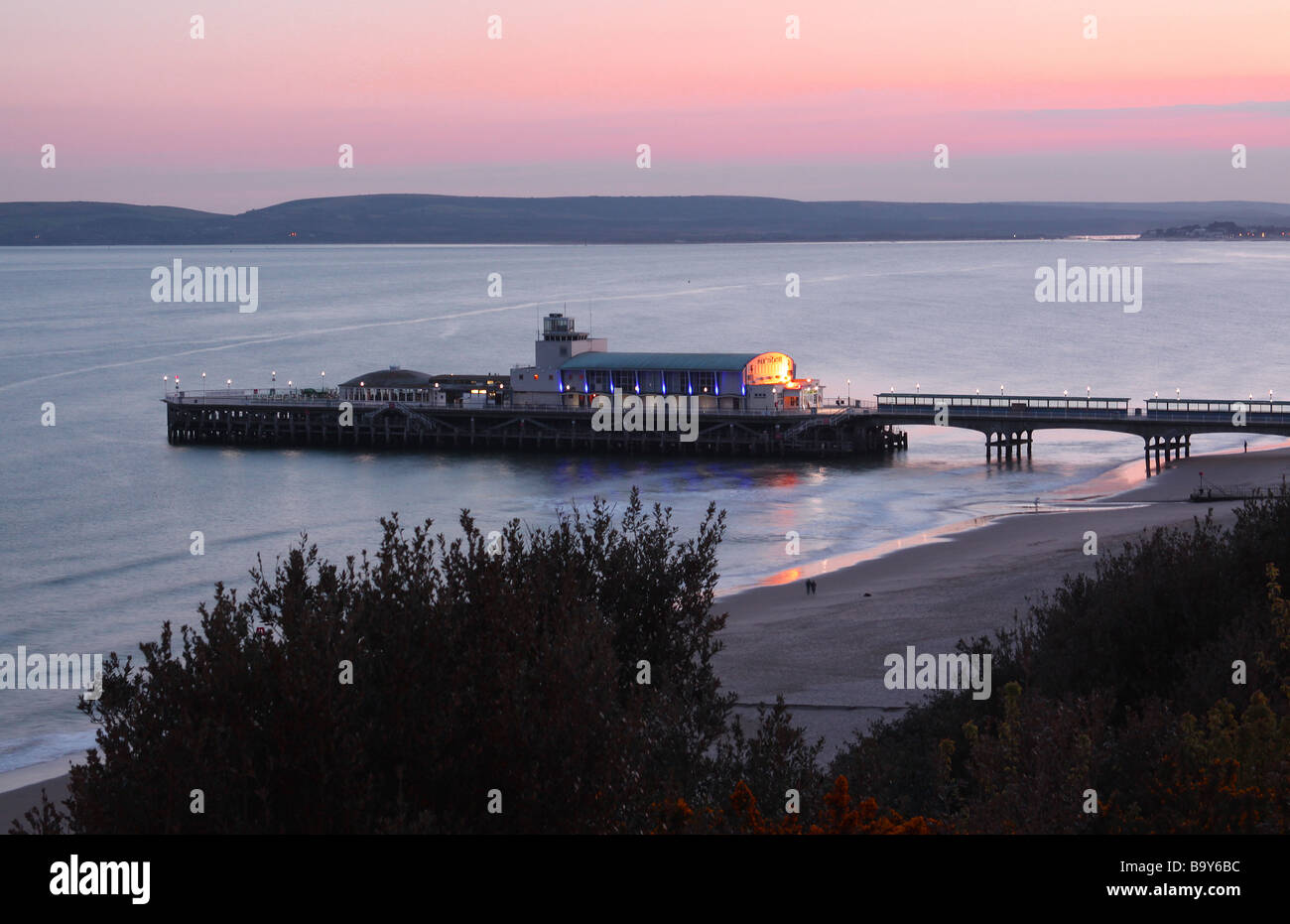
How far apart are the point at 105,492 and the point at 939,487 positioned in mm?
38108

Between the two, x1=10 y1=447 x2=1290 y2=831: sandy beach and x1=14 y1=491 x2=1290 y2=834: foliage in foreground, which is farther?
x1=10 y1=447 x2=1290 y2=831: sandy beach

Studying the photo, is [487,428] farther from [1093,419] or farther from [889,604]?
[889,604]

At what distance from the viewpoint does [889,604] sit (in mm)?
36750

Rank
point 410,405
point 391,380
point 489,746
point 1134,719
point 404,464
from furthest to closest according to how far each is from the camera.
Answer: point 391,380 → point 410,405 → point 404,464 → point 1134,719 → point 489,746

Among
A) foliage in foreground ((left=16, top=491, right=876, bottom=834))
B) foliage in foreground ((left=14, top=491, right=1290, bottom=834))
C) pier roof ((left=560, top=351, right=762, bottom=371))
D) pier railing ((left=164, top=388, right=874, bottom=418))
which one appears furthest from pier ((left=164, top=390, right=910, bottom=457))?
foliage in foreground ((left=16, top=491, right=876, bottom=834))

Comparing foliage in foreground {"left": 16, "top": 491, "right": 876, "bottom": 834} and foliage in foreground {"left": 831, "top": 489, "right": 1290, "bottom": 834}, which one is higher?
foliage in foreground {"left": 16, "top": 491, "right": 876, "bottom": 834}

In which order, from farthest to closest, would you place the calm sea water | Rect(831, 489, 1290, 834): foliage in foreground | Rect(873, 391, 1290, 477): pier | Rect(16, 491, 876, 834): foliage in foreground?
Rect(873, 391, 1290, 477): pier < the calm sea water < Rect(831, 489, 1290, 834): foliage in foreground < Rect(16, 491, 876, 834): foliage in foreground

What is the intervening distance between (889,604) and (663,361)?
43503 millimetres

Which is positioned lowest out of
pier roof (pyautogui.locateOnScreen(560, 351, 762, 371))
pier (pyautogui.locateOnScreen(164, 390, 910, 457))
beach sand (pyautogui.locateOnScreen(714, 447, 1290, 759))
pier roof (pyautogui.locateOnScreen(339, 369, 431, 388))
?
beach sand (pyautogui.locateOnScreen(714, 447, 1290, 759))

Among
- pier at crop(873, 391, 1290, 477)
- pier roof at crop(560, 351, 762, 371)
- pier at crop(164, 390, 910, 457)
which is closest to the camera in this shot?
pier at crop(873, 391, 1290, 477)

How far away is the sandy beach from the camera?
1014 inches

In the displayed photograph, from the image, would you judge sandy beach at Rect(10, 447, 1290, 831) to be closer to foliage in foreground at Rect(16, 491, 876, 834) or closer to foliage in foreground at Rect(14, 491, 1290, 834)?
foliage in foreground at Rect(14, 491, 1290, 834)

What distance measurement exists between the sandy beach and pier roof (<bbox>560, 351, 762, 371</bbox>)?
2339 centimetres

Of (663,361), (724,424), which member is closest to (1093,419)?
(724,424)
